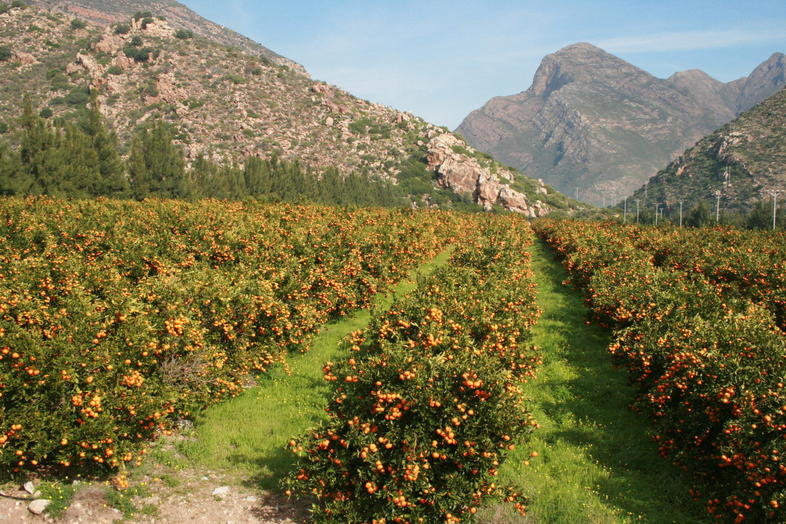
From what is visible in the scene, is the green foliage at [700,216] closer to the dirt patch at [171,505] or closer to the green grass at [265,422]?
the green grass at [265,422]

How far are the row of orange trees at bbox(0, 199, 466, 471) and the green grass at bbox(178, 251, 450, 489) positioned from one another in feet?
1.50

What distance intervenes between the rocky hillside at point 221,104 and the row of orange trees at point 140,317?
3324 inches

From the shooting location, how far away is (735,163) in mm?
115625

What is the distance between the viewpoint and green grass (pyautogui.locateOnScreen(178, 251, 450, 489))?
29.7ft

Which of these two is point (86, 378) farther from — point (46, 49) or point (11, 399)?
point (46, 49)

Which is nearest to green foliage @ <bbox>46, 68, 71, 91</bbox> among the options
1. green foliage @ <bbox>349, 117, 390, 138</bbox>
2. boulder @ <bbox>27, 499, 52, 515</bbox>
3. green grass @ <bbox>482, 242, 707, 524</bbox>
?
green foliage @ <bbox>349, 117, 390, 138</bbox>

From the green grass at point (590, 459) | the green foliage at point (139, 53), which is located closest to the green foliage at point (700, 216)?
the green grass at point (590, 459)

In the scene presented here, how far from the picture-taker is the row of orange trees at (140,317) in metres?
7.20

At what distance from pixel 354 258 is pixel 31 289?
32.1 feet

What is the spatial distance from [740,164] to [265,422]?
132 metres

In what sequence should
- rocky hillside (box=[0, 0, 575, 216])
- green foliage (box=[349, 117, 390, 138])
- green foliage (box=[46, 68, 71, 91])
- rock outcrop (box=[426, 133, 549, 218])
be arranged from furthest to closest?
green foliage (box=[349, 117, 390, 138])
rock outcrop (box=[426, 133, 549, 218])
green foliage (box=[46, 68, 71, 91])
rocky hillside (box=[0, 0, 575, 216])

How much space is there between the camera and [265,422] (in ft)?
34.4

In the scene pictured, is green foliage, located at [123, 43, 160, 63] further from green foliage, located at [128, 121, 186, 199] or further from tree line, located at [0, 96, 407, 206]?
green foliage, located at [128, 121, 186, 199]

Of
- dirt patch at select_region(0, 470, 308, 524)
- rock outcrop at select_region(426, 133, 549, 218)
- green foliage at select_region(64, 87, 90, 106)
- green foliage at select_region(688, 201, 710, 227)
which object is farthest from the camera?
rock outcrop at select_region(426, 133, 549, 218)
